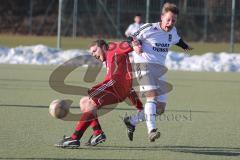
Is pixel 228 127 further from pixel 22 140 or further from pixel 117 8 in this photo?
pixel 117 8

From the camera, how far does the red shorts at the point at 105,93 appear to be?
25.5 ft

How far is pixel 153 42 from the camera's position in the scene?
821 cm

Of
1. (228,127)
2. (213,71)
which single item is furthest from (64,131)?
(213,71)

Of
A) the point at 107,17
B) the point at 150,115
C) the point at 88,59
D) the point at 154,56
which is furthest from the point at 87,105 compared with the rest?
the point at 107,17

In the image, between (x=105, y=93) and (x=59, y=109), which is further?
(x=59, y=109)

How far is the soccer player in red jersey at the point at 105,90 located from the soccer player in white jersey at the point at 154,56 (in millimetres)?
231

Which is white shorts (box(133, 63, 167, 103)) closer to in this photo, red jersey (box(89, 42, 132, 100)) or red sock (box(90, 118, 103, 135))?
red jersey (box(89, 42, 132, 100))

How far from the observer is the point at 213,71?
21438 millimetres

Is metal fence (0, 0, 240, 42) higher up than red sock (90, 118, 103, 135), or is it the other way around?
metal fence (0, 0, 240, 42)

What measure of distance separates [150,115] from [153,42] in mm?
945

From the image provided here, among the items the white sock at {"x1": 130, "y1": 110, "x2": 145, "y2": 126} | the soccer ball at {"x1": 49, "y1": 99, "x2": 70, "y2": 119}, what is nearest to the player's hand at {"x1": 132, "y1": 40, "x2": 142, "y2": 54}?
the white sock at {"x1": 130, "y1": 110, "x2": 145, "y2": 126}

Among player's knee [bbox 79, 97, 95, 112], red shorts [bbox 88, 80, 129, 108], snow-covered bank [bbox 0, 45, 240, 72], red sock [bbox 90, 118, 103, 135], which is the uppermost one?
red shorts [bbox 88, 80, 129, 108]

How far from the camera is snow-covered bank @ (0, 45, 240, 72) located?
71.5 ft

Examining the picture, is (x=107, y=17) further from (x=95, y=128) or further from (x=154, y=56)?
(x=95, y=128)
